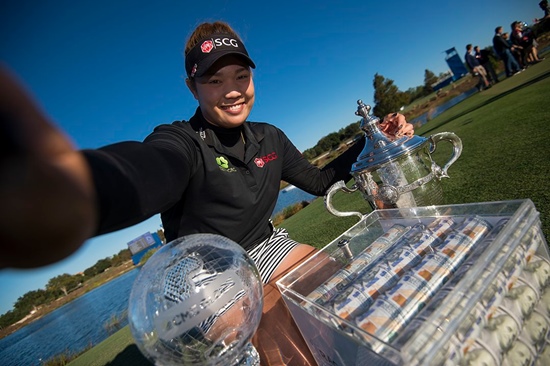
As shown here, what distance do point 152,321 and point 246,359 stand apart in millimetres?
332

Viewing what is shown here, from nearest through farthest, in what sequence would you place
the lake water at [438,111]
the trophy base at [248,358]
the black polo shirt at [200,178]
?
the black polo shirt at [200,178]
the trophy base at [248,358]
the lake water at [438,111]

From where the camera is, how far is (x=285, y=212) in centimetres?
1052

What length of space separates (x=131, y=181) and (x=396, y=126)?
3.87 feet

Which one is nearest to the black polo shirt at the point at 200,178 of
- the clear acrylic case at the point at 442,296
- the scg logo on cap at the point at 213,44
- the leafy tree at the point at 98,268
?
the scg logo on cap at the point at 213,44

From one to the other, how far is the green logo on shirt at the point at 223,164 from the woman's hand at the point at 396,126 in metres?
0.80

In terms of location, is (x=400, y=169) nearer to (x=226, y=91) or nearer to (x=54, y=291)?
(x=226, y=91)

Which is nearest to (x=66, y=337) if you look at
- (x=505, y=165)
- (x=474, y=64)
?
(x=505, y=165)

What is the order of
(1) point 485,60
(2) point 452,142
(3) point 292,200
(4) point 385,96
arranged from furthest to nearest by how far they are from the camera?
(4) point 385,96
(3) point 292,200
(1) point 485,60
(2) point 452,142

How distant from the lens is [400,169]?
3.35 feet

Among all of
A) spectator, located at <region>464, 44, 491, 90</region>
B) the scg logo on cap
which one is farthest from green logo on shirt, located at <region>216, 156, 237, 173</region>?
spectator, located at <region>464, 44, 491, 90</region>

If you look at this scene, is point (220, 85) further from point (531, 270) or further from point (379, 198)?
point (531, 270)

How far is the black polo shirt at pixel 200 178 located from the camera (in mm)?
594

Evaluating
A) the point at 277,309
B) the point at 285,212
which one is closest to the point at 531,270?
the point at 277,309

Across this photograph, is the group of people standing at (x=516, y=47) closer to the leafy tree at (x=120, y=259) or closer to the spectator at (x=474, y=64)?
the spectator at (x=474, y=64)
